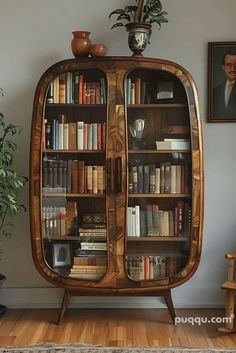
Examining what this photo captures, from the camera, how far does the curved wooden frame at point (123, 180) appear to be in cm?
319

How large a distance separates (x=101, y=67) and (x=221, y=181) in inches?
44.7

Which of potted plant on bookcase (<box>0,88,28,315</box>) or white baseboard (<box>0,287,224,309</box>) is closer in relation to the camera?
potted plant on bookcase (<box>0,88,28,315</box>)

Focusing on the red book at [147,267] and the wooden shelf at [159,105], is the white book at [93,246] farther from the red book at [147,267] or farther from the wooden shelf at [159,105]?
the wooden shelf at [159,105]

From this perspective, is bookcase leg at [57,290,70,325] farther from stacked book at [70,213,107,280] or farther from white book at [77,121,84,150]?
white book at [77,121,84,150]

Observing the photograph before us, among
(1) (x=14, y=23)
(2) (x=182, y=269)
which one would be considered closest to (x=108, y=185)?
(2) (x=182, y=269)

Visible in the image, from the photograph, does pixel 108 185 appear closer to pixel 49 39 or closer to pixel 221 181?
pixel 221 181

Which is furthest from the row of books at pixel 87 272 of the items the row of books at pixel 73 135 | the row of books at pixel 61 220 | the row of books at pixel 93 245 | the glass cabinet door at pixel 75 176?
the row of books at pixel 73 135

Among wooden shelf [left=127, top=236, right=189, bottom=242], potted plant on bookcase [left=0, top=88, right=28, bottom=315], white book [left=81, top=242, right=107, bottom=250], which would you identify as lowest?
white book [left=81, top=242, right=107, bottom=250]

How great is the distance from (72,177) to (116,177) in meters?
0.29

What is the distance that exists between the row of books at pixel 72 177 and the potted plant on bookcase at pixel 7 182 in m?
0.18

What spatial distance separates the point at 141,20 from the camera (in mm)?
3307

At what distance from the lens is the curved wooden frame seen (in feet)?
10.5

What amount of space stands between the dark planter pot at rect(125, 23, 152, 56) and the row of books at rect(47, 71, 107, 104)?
295 millimetres

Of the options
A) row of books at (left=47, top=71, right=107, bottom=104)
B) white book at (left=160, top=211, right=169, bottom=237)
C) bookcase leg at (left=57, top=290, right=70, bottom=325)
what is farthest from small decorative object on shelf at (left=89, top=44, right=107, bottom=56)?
bookcase leg at (left=57, top=290, right=70, bottom=325)
